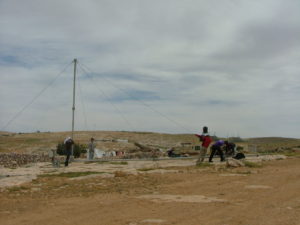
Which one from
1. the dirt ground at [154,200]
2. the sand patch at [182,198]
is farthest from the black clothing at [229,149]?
the sand patch at [182,198]

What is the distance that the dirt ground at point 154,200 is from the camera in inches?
293

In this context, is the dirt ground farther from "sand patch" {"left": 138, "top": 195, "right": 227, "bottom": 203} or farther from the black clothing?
the black clothing

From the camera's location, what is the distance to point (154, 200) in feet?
30.7

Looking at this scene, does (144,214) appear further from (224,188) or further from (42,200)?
(224,188)

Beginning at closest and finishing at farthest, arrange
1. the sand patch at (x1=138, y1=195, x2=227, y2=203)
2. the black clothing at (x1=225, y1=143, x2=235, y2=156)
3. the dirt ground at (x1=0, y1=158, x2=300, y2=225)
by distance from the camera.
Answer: the dirt ground at (x1=0, y1=158, x2=300, y2=225) < the sand patch at (x1=138, y1=195, x2=227, y2=203) < the black clothing at (x1=225, y1=143, x2=235, y2=156)

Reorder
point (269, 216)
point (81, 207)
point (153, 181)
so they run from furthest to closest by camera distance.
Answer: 1. point (153, 181)
2. point (81, 207)
3. point (269, 216)

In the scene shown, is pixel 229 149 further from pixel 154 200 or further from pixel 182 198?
pixel 154 200

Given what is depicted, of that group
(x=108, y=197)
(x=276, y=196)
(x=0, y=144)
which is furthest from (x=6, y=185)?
(x=0, y=144)

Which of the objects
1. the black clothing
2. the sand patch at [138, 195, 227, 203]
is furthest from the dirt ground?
the black clothing

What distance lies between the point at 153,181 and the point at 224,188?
8.45 ft

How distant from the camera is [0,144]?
161 feet

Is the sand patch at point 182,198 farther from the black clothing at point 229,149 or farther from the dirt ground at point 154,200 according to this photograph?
the black clothing at point 229,149

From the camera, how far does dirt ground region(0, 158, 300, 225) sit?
7.44 meters

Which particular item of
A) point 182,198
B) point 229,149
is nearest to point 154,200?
point 182,198
